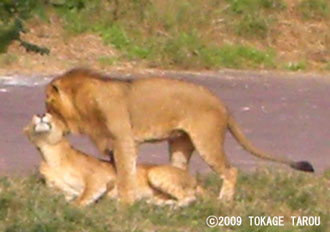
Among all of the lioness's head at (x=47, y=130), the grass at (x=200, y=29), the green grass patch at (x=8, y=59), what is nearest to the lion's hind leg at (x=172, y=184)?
the lioness's head at (x=47, y=130)

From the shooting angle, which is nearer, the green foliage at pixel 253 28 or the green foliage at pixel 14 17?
the green foliage at pixel 14 17

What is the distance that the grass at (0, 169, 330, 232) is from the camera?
23.3 feet

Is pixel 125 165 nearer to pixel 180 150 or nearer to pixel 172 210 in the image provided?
pixel 172 210

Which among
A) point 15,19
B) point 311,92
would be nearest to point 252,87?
point 311,92

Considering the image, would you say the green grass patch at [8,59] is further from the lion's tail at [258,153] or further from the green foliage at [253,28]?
the lion's tail at [258,153]

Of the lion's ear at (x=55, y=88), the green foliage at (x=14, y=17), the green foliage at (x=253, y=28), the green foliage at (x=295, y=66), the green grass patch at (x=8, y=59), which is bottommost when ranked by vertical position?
the green foliage at (x=295, y=66)

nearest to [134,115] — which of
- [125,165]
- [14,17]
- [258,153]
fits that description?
[125,165]

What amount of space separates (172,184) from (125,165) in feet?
1.08

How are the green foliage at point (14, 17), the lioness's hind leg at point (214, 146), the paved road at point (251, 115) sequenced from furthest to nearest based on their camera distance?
the paved road at point (251, 115)
the lioness's hind leg at point (214, 146)
the green foliage at point (14, 17)

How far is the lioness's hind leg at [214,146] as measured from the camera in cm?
830

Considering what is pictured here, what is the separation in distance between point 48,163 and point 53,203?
0.81 meters

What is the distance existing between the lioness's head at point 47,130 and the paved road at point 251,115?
3.25 feet

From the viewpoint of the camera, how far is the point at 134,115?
8.23 m

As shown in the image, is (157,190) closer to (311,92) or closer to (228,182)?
(228,182)
